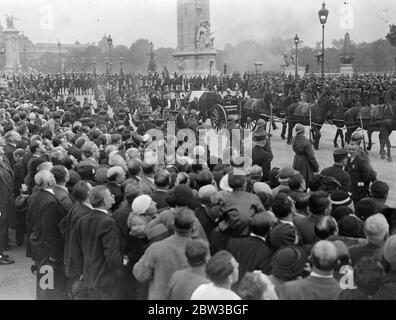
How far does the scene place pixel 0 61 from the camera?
416 ft

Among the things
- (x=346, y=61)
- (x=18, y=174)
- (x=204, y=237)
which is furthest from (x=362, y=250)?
(x=346, y=61)

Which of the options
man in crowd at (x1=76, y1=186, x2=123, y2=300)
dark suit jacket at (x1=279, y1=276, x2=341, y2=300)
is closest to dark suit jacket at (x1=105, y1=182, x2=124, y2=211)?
man in crowd at (x1=76, y1=186, x2=123, y2=300)

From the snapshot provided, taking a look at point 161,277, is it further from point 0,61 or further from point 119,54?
point 0,61

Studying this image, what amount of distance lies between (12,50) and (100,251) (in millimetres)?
90741

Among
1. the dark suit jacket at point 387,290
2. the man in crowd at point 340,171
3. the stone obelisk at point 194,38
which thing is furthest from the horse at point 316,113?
the stone obelisk at point 194,38

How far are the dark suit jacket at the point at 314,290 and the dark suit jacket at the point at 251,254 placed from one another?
2.61ft

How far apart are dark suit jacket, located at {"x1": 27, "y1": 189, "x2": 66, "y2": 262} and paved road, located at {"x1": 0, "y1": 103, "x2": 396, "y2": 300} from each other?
0.83 meters

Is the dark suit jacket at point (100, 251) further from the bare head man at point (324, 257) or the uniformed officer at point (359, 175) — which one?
the uniformed officer at point (359, 175)

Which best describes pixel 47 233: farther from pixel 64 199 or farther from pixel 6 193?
pixel 6 193

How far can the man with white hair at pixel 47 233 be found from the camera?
6.45 meters

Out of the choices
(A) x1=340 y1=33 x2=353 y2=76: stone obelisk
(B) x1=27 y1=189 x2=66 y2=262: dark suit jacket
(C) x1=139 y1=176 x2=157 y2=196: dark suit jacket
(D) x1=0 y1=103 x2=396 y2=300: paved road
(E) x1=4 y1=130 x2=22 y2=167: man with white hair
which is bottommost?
(D) x1=0 y1=103 x2=396 y2=300: paved road

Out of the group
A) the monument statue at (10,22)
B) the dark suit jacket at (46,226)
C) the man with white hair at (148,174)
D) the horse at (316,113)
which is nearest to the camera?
A: the dark suit jacket at (46,226)

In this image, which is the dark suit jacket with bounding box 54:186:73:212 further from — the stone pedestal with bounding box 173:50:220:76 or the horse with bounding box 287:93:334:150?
the stone pedestal with bounding box 173:50:220:76

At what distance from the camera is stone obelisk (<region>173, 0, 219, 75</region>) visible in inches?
2106
